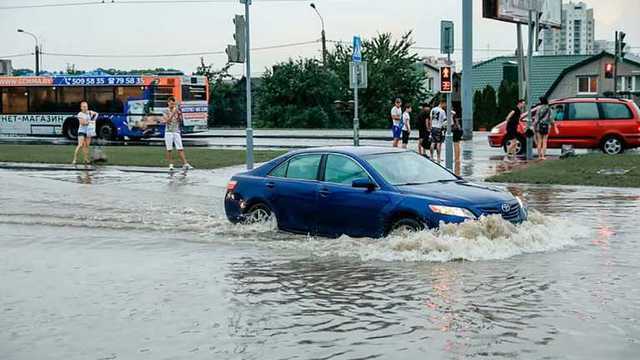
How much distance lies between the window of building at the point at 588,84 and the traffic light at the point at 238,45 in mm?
58610

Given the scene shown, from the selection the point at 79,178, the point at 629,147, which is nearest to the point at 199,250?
the point at 79,178

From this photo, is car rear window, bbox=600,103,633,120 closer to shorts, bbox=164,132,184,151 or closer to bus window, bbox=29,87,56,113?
shorts, bbox=164,132,184,151

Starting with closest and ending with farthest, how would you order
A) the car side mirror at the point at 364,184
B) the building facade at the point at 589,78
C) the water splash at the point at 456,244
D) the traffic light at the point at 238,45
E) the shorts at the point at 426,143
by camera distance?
the water splash at the point at 456,244 → the car side mirror at the point at 364,184 → the traffic light at the point at 238,45 → the shorts at the point at 426,143 → the building facade at the point at 589,78

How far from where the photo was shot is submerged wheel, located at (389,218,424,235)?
38.6 ft

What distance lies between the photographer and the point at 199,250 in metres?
12.9

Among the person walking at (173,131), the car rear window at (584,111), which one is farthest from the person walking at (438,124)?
the person walking at (173,131)

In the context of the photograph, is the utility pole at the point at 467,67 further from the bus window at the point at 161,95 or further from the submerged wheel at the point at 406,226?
the submerged wheel at the point at 406,226

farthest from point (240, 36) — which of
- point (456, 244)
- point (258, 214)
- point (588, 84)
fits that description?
point (588, 84)

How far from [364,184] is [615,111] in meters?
18.3

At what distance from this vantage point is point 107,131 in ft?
139

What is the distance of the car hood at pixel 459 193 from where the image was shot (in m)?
11.7

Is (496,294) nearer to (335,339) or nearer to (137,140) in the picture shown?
(335,339)

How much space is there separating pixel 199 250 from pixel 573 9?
503 ft

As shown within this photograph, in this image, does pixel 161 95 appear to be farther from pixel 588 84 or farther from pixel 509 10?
pixel 588 84
